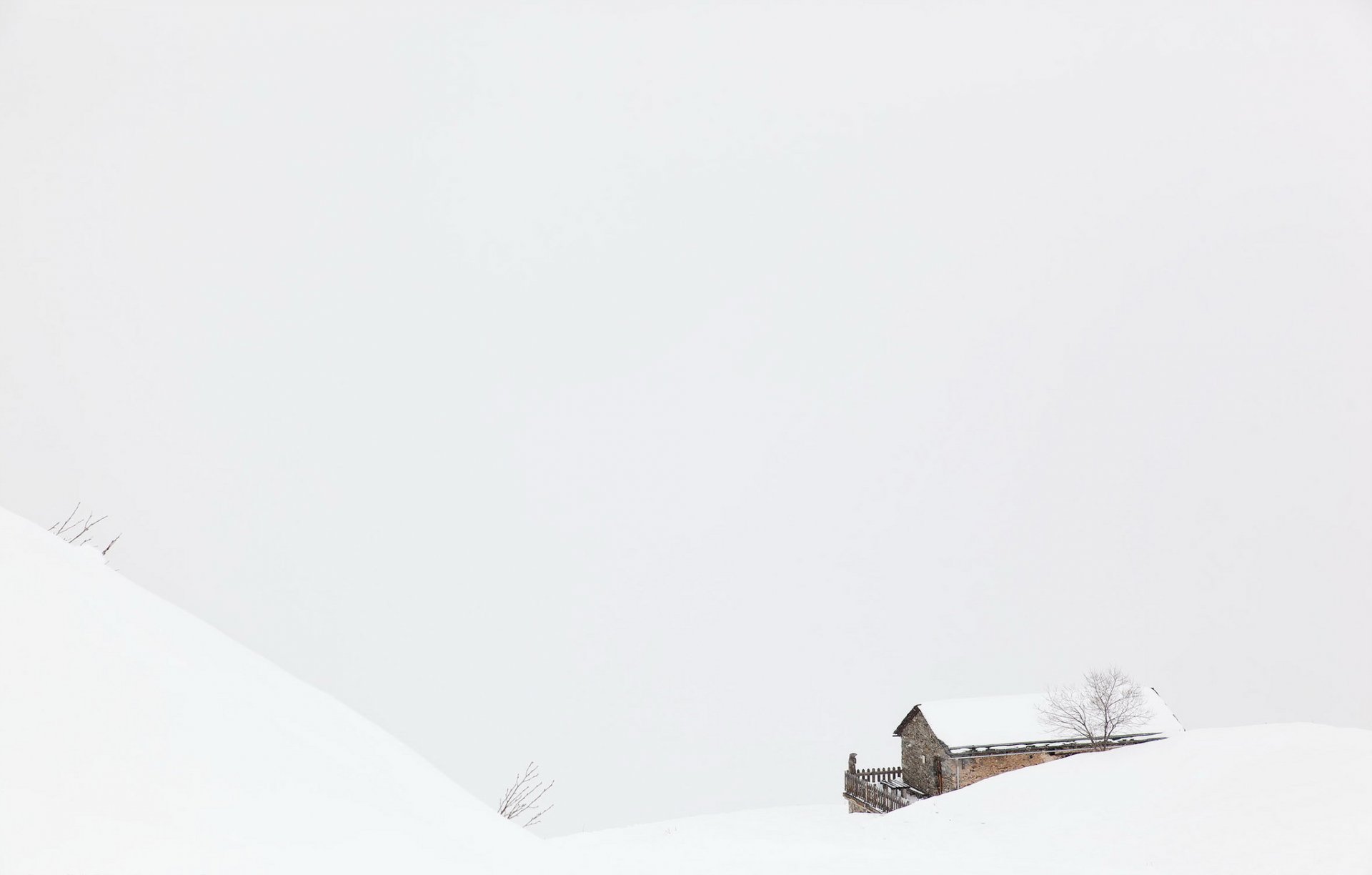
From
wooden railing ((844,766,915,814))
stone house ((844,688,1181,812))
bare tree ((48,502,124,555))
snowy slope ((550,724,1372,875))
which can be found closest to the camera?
snowy slope ((550,724,1372,875))

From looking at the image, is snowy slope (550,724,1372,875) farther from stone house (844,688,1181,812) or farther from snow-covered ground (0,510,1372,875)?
stone house (844,688,1181,812)

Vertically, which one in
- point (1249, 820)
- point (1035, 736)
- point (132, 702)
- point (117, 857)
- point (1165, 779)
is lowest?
point (117, 857)

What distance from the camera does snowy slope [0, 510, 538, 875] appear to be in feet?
20.7

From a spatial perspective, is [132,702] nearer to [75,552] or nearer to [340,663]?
[75,552]

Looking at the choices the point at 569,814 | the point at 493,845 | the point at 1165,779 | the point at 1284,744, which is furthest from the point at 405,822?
the point at 569,814

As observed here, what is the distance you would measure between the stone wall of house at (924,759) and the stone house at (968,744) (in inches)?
1.1

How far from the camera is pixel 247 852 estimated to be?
23.0ft

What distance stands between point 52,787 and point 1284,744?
2509 cm

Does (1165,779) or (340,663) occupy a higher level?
(340,663)

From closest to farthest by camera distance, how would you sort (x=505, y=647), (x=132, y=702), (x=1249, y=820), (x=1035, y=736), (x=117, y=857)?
(x=117, y=857) → (x=132, y=702) → (x=1249, y=820) → (x=1035, y=736) → (x=505, y=647)

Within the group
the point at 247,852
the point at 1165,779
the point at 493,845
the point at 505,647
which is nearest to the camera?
the point at 247,852

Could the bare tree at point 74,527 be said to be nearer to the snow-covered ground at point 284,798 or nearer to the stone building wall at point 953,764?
the snow-covered ground at point 284,798

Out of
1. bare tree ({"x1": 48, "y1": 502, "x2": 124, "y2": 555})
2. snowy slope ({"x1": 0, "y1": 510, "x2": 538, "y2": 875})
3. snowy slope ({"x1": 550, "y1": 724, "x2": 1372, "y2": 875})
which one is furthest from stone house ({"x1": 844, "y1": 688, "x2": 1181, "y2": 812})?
bare tree ({"x1": 48, "y1": 502, "x2": 124, "y2": 555})

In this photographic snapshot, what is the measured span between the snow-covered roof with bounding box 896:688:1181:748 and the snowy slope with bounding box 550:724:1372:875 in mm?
5409
